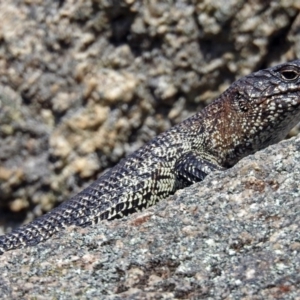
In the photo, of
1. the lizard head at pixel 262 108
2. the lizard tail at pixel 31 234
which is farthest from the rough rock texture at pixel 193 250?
the lizard head at pixel 262 108

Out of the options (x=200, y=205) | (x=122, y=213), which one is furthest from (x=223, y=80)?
(x=200, y=205)

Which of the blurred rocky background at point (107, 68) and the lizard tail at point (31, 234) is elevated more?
the blurred rocky background at point (107, 68)

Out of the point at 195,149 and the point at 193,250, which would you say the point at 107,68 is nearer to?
the point at 195,149

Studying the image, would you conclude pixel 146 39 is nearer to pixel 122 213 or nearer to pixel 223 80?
pixel 223 80

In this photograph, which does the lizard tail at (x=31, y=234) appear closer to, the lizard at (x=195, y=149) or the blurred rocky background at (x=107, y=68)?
the lizard at (x=195, y=149)

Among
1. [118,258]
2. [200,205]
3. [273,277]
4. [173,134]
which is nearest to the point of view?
[273,277]

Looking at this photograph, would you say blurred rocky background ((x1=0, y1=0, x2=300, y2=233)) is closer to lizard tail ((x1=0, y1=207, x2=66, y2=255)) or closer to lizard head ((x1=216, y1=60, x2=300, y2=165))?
lizard head ((x1=216, y1=60, x2=300, y2=165))
